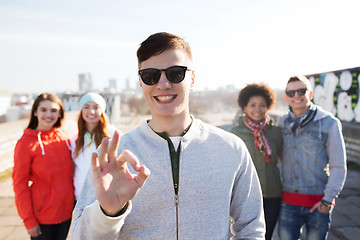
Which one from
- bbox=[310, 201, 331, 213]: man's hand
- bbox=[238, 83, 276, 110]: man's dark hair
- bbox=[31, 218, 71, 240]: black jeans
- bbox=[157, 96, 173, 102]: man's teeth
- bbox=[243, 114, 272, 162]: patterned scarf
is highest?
bbox=[238, 83, 276, 110]: man's dark hair

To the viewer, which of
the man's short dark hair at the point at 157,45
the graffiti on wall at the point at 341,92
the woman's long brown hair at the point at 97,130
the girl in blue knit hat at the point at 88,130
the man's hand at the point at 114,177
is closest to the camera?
the man's hand at the point at 114,177

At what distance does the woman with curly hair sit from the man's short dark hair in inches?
60.3

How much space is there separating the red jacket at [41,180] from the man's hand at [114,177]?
1736 millimetres

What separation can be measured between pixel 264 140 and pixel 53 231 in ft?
7.95

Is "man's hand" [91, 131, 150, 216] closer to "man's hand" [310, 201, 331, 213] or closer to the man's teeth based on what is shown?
the man's teeth

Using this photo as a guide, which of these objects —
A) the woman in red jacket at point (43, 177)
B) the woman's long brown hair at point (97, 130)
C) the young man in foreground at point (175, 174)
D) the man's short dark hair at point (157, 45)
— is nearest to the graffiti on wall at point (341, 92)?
the woman's long brown hair at point (97, 130)

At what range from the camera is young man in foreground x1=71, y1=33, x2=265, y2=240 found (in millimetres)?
1281

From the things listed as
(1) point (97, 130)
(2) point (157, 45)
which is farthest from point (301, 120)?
(1) point (97, 130)

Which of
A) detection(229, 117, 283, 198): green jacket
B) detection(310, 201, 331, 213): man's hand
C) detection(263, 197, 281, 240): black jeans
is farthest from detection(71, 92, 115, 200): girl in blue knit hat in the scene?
detection(310, 201, 331, 213): man's hand

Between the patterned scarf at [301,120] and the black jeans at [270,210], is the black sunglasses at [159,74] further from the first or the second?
the black jeans at [270,210]

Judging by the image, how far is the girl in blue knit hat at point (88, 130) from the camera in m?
2.75

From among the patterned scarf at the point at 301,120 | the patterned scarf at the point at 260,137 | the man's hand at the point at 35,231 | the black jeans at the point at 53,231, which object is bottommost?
the black jeans at the point at 53,231

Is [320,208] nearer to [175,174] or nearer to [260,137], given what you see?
[260,137]

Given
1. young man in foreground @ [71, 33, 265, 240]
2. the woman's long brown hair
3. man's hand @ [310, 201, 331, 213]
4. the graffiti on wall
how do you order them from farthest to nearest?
1. the graffiti on wall
2. the woman's long brown hair
3. man's hand @ [310, 201, 331, 213]
4. young man in foreground @ [71, 33, 265, 240]
